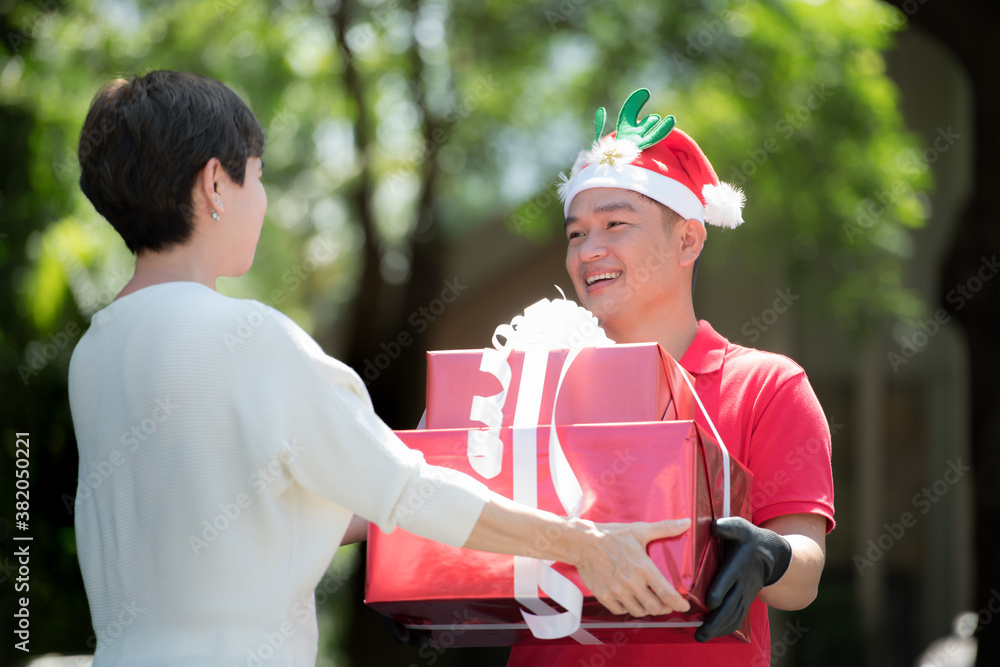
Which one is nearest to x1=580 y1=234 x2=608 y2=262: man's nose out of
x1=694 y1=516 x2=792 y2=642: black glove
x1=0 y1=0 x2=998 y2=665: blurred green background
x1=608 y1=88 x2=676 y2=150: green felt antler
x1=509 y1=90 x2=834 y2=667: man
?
x1=509 y1=90 x2=834 y2=667: man

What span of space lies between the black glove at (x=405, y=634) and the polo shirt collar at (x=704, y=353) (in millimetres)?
831

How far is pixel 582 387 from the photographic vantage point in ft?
6.77

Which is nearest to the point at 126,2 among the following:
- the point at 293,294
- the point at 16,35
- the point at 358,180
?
the point at 16,35

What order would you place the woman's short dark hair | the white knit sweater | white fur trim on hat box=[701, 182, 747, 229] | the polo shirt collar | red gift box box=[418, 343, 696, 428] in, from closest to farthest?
the white knit sweater < the woman's short dark hair < red gift box box=[418, 343, 696, 428] < the polo shirt collar < white fur trim on hat box=[701, 182, 747, 229]

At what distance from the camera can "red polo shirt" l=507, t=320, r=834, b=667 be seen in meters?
2.26

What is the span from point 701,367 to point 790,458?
0.32m

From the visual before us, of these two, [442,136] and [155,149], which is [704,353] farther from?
[442,136]

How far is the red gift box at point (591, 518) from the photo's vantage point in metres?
1.91

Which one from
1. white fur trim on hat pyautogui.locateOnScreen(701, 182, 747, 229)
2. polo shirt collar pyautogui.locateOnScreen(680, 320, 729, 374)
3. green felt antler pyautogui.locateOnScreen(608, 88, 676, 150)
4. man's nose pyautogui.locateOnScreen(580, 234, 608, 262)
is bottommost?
polo shirt collar pyautogui.locateOnScreen(680, 320, 729, 374)

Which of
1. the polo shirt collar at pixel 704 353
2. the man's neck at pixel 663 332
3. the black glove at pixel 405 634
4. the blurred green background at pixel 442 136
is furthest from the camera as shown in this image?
the blurred green background at pixel 442 136

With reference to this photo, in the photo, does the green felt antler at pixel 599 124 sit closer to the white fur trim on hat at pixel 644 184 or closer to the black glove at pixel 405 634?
the white fur trim on hat at pixel 644 184

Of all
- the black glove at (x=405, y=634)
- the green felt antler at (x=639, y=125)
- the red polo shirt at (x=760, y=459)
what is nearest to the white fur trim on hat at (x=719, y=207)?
Result: the green felt antler at (x=639, y=125)

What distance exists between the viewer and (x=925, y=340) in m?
10.7

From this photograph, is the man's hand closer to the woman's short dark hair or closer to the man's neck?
the man's neck
